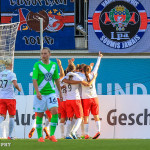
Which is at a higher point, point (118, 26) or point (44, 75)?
point (118, 26)

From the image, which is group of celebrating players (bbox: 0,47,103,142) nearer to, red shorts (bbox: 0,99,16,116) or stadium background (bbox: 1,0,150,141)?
red shorts (bbox: 0,99,16,116)

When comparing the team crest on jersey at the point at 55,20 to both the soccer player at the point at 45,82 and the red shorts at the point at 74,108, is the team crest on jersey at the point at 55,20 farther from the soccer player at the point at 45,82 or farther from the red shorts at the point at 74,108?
the soccer player at the point at 45,82

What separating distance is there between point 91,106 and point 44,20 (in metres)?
11.5

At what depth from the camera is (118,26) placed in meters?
26.4

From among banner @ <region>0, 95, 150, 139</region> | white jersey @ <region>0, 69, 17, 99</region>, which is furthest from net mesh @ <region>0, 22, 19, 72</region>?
white jersey @ <region>0, 69, 17, 99</region>

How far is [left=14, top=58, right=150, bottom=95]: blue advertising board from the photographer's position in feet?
85.1

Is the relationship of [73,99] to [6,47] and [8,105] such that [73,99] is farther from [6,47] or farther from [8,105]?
[6,47]

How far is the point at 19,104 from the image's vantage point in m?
17.1

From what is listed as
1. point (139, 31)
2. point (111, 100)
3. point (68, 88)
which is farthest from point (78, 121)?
point (139, 31)

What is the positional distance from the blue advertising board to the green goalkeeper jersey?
13969 millimetres

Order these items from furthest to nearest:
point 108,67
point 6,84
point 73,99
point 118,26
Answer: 1. point 108,67
2. point 118,26
3. point 73,99
4. point 6,84

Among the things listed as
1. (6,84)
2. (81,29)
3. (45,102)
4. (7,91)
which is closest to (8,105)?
(7,91)

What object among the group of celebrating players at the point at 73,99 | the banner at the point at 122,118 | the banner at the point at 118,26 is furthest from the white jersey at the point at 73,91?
the banner at the point at 118,26

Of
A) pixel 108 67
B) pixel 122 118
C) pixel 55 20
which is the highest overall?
pixel 55 20
